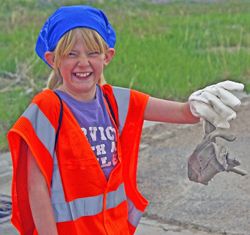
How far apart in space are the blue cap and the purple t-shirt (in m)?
0.19

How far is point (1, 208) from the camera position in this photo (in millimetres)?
5203

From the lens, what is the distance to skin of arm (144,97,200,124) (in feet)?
10.7

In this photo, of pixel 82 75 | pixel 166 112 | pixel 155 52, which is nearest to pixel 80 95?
pixel 82 75

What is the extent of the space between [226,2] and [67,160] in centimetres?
1387

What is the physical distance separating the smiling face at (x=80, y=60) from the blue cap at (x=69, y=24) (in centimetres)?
2

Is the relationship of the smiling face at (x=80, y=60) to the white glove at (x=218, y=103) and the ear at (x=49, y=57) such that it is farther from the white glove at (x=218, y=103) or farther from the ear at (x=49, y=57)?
the white glove at (x=218, y=103)

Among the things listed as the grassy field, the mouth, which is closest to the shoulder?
the mouth

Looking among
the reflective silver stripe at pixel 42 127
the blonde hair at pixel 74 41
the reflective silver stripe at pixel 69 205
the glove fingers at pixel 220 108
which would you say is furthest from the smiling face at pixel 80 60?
the glove fingers at pixel 220 108

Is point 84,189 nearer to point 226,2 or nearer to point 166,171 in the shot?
point 166,171

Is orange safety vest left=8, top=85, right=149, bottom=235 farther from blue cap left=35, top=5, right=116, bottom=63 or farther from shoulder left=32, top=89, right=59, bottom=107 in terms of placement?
blue cap left=35, top=5, right=116, bottom=63

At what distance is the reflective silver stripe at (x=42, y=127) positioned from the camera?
9.73 ft

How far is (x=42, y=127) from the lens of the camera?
2.97 meters

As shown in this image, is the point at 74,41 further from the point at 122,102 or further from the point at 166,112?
the point at 166,112

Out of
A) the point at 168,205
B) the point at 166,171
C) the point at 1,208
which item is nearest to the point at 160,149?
the point at 166,171
